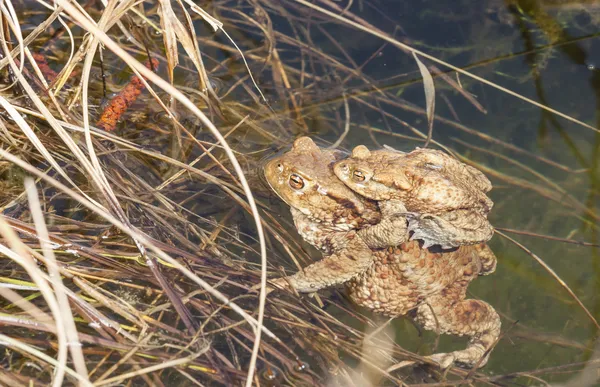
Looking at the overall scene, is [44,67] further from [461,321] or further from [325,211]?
[461,321]

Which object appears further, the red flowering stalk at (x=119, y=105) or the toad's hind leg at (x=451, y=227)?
the red flowering stalk at (x=119, y=105)

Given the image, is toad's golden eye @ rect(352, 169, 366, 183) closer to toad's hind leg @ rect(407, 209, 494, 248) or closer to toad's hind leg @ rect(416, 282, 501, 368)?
toad's hind leg @ rect(407, 209, 494, 248)

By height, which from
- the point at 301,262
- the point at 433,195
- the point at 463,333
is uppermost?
the point at 433,195

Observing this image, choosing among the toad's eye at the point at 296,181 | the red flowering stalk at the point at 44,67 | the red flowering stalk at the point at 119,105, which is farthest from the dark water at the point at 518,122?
the red flowering stalk at the point at 44,67

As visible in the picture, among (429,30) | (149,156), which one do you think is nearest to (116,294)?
(149,156)

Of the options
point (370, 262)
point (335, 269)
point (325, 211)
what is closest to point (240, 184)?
point (325, 211)

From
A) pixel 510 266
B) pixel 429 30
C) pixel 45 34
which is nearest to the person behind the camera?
pixel 510 266

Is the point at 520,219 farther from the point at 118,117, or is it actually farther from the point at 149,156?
the point at 118,117

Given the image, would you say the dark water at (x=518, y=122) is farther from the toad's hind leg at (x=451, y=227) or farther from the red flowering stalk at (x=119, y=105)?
the red flowering stalk at (x=119, y=105)
